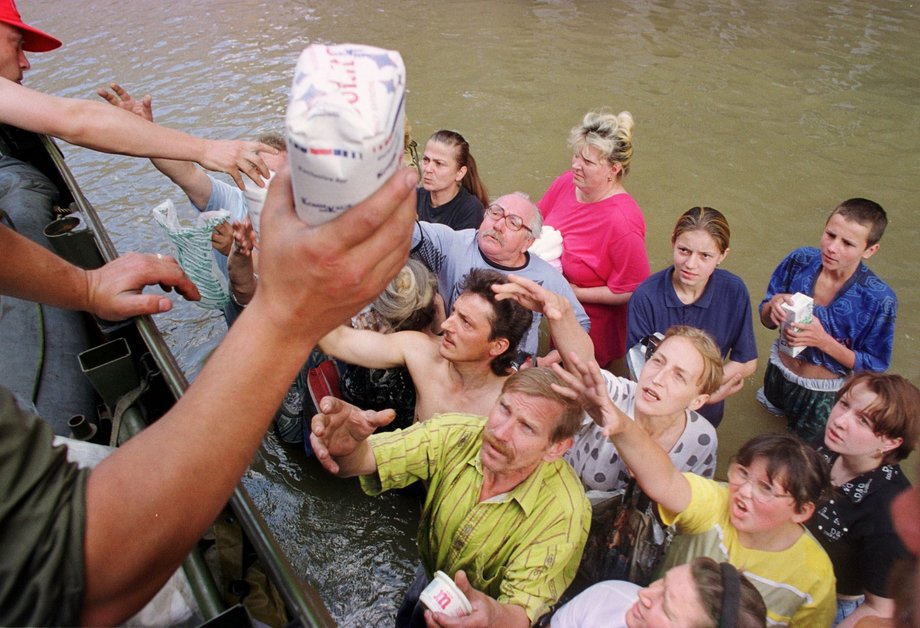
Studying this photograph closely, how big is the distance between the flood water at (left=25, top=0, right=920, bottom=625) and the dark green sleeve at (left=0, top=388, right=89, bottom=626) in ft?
8.83

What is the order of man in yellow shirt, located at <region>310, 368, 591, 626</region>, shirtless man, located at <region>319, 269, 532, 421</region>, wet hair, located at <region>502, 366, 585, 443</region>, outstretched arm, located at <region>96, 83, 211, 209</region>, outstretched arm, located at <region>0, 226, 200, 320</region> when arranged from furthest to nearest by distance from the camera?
1. outstretched arm, located at <region>96, 83, 211, 209</region>
2. shirtless man, located at <region>319, 269, 532, 421</region>
3. wet hair, located at <region>502, 366, 585, 443</region>
4. man in yellow shirt, located at <region>310, 368, 591, 626</region>
5. outstretched arm, located at <region>0, 226, 200, 320</region>

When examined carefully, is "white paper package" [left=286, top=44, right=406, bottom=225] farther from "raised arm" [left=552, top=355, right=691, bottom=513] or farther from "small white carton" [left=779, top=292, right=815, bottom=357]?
"small white carton" [left=779, top=292, right=815, bottom=357]

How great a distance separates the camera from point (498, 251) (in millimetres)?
3582

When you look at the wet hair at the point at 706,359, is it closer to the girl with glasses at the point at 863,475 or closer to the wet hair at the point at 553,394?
the girl with glasses at the point at 863,475

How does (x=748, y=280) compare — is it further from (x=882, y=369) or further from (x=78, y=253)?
(x=78, y=253)

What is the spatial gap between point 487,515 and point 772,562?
3.42 feet

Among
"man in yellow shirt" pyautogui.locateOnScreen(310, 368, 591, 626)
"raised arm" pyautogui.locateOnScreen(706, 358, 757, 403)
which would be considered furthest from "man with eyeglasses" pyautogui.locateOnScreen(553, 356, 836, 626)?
"raised arm" pyautogui.locateOnScreen(706, 358, 757, 403)

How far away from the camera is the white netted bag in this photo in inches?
136

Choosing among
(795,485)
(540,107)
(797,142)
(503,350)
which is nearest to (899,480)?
(795,485)

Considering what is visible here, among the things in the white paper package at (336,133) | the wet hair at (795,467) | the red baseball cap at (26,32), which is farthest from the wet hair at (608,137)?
the white paper package at (336,133)

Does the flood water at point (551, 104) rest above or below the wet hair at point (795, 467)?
below

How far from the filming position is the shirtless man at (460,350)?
9.62ft

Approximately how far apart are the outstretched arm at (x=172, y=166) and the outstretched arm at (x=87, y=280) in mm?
1704

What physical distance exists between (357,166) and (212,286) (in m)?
3.03
